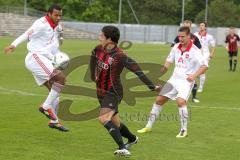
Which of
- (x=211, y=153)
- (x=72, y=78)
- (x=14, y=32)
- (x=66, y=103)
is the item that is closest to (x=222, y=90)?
(x=72, y=78)

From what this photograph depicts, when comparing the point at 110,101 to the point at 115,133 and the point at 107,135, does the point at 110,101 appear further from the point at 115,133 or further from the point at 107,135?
the point at 107,135

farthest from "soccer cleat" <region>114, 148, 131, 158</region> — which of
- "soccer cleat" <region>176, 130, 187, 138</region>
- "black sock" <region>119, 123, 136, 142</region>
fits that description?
"soccer cleat" <region>176, 130, 187, 138</region>

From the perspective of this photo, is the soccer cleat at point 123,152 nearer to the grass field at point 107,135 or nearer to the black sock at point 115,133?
the black sock at point 115,133

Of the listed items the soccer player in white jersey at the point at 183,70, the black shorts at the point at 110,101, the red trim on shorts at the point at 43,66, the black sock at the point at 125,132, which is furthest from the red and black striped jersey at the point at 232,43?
the black shorts at the point at 110,101

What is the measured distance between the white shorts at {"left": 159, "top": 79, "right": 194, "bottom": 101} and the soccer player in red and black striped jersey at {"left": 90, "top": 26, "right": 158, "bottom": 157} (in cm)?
196

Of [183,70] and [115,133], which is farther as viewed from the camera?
[183,70]

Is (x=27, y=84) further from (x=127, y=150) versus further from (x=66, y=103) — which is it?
(x=127, y=150)

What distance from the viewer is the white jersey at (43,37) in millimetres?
11105

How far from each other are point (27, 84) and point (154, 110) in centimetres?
929

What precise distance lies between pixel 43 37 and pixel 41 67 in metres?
0.55

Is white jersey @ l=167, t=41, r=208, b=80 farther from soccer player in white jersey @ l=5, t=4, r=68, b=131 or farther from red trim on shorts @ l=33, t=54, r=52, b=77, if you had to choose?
red trim on shorts @ l=33, t=54, r=52, b=77

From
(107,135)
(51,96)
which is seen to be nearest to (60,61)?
(51,96)

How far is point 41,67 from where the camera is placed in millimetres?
11180

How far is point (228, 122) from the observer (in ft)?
41.8
